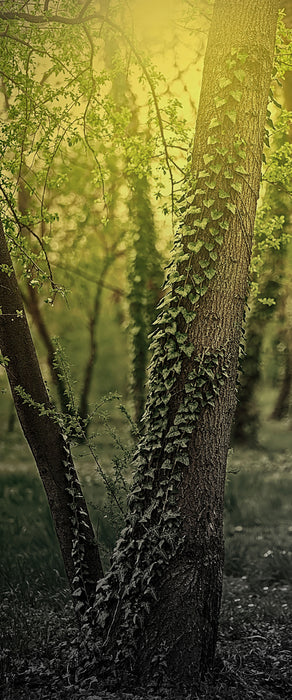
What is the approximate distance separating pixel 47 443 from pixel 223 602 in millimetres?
2545

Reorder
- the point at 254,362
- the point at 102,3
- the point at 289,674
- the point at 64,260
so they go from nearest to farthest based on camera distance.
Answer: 1. the point at 289,674
2. the point at 102,3
3. the point at 254,362
4. the point at 64,260

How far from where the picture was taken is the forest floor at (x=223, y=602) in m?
3.59

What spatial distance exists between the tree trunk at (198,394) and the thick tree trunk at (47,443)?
0.47 metres

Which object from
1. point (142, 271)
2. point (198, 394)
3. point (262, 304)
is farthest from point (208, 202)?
point (142, 271)

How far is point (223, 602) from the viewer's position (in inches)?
220

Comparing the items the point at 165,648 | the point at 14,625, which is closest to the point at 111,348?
the point at 14,625

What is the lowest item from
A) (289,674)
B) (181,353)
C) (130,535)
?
(289,674)

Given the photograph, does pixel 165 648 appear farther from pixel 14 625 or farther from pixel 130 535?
pixel 14 625

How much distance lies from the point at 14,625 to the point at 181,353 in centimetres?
231

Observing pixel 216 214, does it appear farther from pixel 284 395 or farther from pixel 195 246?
pixel 284 395

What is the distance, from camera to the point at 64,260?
1337 cm

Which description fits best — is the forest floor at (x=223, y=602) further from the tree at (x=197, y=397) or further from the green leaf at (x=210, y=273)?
the green leaf at (x=210, y=273)

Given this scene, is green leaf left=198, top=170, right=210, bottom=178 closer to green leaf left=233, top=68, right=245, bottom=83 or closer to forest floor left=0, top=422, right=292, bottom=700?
green leaf left=233, top=68, right=245, bottom=83

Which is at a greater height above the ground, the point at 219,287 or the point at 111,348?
the point at 111,348
